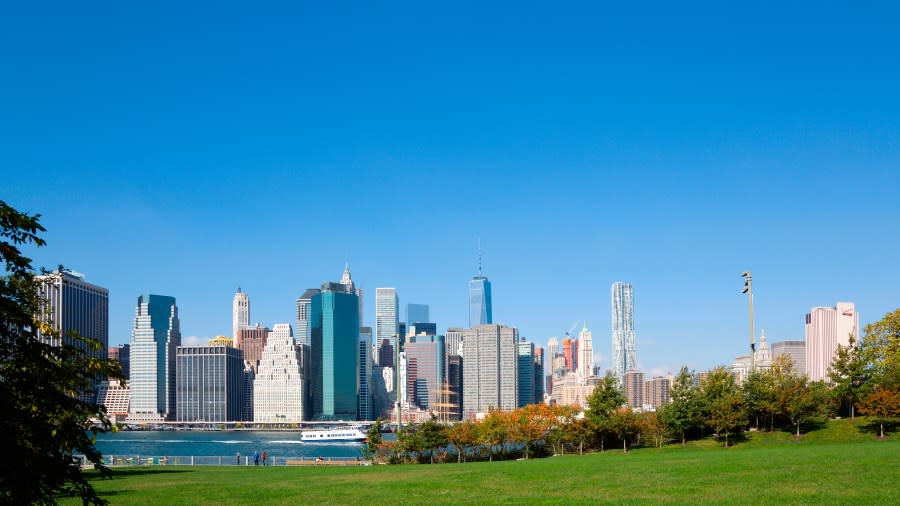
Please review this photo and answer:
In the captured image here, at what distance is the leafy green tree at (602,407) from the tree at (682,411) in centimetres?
322

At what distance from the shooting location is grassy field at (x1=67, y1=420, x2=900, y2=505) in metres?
21.8

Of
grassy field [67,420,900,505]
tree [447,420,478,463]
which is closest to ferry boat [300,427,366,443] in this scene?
tree [447,420,478,463]

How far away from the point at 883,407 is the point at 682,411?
11.9m

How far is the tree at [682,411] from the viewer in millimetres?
55594

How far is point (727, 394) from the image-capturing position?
5406 centimetres

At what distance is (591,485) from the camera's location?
26.3 m

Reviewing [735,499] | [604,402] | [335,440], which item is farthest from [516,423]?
[335,440]

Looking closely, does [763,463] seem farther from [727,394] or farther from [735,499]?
[727,394]

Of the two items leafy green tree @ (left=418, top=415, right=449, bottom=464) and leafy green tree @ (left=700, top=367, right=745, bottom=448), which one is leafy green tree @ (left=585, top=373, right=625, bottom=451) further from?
leafy green tree @ (left=418, top=415, right=449, bottom=464)

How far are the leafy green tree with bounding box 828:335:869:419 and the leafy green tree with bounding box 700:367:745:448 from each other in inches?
284

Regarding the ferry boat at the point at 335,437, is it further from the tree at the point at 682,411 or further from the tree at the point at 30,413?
the tree at the point at 30,413

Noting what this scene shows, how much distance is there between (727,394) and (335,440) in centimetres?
13884

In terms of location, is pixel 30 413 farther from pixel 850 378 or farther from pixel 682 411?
pixel 850 378

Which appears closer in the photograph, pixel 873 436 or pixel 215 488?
pixel 215 488
